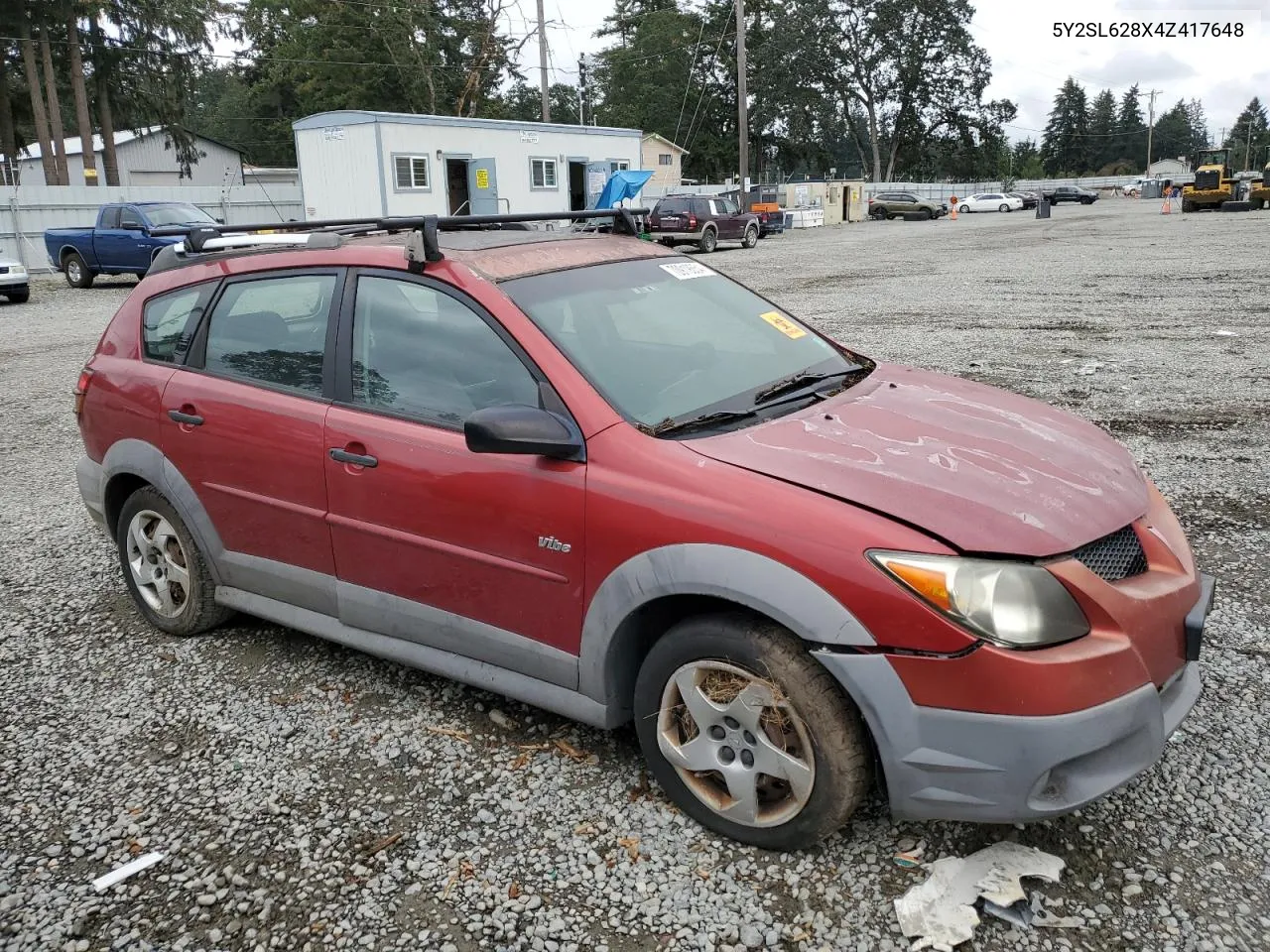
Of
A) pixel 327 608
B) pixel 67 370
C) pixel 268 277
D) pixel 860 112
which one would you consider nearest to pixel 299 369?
pixel 268 277

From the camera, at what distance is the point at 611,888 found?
8.73ft

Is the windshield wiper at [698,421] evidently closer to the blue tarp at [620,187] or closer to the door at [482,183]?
the blue tarp at [620,187]

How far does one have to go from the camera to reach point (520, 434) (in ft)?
9.27

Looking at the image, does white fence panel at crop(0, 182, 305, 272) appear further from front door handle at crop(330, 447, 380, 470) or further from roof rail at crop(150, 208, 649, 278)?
front door handle at crop(330, 447, 380, 470)

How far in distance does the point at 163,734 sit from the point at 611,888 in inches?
71.7

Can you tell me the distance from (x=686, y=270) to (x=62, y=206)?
27860 mm

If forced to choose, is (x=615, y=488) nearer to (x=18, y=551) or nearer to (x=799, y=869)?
(x=799, y=869)

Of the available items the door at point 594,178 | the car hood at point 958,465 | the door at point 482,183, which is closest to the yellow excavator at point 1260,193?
the door at point 594,178

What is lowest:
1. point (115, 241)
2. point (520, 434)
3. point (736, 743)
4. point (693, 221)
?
point (736, 743)

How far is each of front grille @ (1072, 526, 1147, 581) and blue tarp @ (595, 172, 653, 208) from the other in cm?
1426

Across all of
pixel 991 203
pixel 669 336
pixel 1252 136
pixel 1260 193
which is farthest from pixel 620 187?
pixel 1252 136

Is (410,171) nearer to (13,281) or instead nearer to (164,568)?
Answer: (13,281)

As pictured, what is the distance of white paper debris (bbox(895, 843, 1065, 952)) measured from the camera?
244cm

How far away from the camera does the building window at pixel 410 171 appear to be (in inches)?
1096
